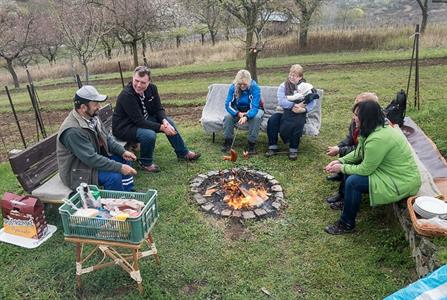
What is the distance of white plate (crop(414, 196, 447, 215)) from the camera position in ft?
11.1

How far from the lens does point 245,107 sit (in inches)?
245

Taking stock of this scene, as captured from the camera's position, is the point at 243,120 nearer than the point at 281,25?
Yes

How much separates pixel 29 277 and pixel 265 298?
→ 2273 millimetres

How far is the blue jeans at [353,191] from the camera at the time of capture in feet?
12.8

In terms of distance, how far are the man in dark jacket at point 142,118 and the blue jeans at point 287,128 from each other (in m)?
1.49

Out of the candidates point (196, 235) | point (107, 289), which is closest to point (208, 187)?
point (196, 235)

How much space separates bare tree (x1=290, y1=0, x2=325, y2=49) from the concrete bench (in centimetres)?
1348

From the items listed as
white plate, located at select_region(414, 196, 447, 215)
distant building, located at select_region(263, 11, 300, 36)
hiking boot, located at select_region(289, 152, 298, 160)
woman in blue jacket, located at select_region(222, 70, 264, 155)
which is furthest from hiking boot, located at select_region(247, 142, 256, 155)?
distant building, located at select_region(263, 11, 300, 36)

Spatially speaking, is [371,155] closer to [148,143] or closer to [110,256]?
[110,256]

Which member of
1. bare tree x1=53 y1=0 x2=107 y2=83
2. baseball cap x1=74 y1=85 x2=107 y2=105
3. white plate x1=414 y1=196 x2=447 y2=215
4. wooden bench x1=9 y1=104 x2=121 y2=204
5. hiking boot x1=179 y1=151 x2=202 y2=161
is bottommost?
hiking boot x1=179 y1=151 x2=202 y2=161

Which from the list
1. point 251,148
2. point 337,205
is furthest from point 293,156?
point 337,205

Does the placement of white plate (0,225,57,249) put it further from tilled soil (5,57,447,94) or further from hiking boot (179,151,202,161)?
tilled soil (5,57,447,94)

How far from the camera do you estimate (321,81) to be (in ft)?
39.0

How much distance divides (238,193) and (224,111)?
2.41m
